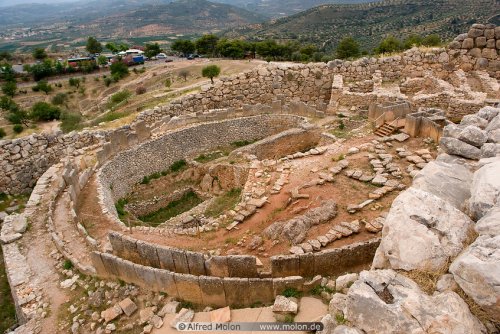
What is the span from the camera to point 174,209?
57.2 ft

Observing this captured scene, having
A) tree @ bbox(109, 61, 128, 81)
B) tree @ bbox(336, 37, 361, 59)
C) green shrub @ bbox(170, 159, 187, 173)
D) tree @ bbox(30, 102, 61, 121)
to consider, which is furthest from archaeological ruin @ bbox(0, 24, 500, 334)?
tree @ bbox(109, 61, 128, 81)

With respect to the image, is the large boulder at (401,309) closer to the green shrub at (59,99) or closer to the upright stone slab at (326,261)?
the upright stone slab at (326,261)

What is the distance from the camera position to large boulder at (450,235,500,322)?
392 cm

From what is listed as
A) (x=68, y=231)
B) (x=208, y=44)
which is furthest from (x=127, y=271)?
(x=208, y=44)

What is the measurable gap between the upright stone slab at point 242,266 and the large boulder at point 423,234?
3.98 metres

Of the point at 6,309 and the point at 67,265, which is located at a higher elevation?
the point at 67,265

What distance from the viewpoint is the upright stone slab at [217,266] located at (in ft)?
29.9

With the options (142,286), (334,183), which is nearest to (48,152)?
(142,286)

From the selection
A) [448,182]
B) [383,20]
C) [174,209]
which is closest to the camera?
[448,182]

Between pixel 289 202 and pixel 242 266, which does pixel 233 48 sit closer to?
pixel 289 202

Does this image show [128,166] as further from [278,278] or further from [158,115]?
[278,278]

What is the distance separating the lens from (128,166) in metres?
17.5

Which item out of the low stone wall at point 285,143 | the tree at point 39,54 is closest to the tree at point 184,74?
the low stone wall at point 285,143

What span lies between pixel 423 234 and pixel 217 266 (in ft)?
18.0
